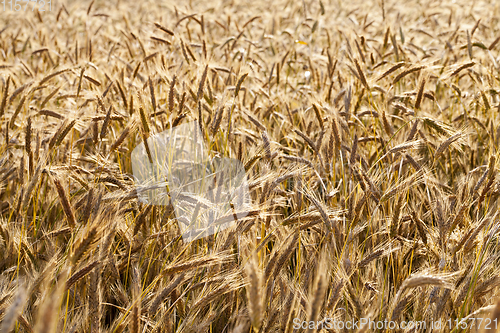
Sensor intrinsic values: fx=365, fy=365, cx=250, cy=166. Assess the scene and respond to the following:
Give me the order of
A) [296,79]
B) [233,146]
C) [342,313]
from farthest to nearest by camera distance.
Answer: [296,79]
[233,146]
[342,313]

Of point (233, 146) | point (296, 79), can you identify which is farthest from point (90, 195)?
point (296, 79)

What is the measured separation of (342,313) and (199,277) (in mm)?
561

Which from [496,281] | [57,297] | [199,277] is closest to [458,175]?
[496,281]

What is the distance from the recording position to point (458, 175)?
217 centimetres

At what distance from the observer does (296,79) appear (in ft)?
11.5

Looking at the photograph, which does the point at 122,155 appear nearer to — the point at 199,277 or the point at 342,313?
the point at 199,277

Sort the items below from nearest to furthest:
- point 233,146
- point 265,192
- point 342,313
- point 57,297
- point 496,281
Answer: point 57,297, point 496,281, point 342,313, point 265,192, point 233,146

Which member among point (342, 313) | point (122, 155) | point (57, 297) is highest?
point (57, 297)

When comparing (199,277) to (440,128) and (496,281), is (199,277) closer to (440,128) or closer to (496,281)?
(496,281)

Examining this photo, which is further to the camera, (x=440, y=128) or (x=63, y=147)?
(x=63, y=147)

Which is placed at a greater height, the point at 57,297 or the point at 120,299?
the point at 57,297

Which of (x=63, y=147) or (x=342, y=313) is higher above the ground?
(x=63, y=147)

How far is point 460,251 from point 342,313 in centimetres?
49

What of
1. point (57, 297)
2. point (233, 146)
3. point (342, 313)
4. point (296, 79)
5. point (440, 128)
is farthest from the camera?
point (296, 79)
